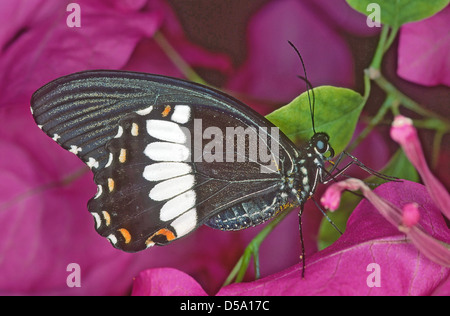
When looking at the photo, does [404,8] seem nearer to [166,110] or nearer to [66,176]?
[166,110]

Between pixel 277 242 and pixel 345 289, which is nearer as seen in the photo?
pixel 345 289

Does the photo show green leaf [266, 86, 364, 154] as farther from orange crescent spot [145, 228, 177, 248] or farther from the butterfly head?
orange crescent spot [145, 228, 177, 248]

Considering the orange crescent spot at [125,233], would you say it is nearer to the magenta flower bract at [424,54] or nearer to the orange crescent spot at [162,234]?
the orange crescent spot at [162,234]

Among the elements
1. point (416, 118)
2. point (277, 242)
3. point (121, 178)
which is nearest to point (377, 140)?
point (416, 118)

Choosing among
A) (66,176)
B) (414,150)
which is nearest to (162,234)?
(66,176)

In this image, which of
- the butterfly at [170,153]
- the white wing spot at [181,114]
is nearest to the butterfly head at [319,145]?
the butterfly at [170,153]

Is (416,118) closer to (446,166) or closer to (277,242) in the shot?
(446,166)

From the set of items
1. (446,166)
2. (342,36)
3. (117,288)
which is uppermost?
(342,36)
